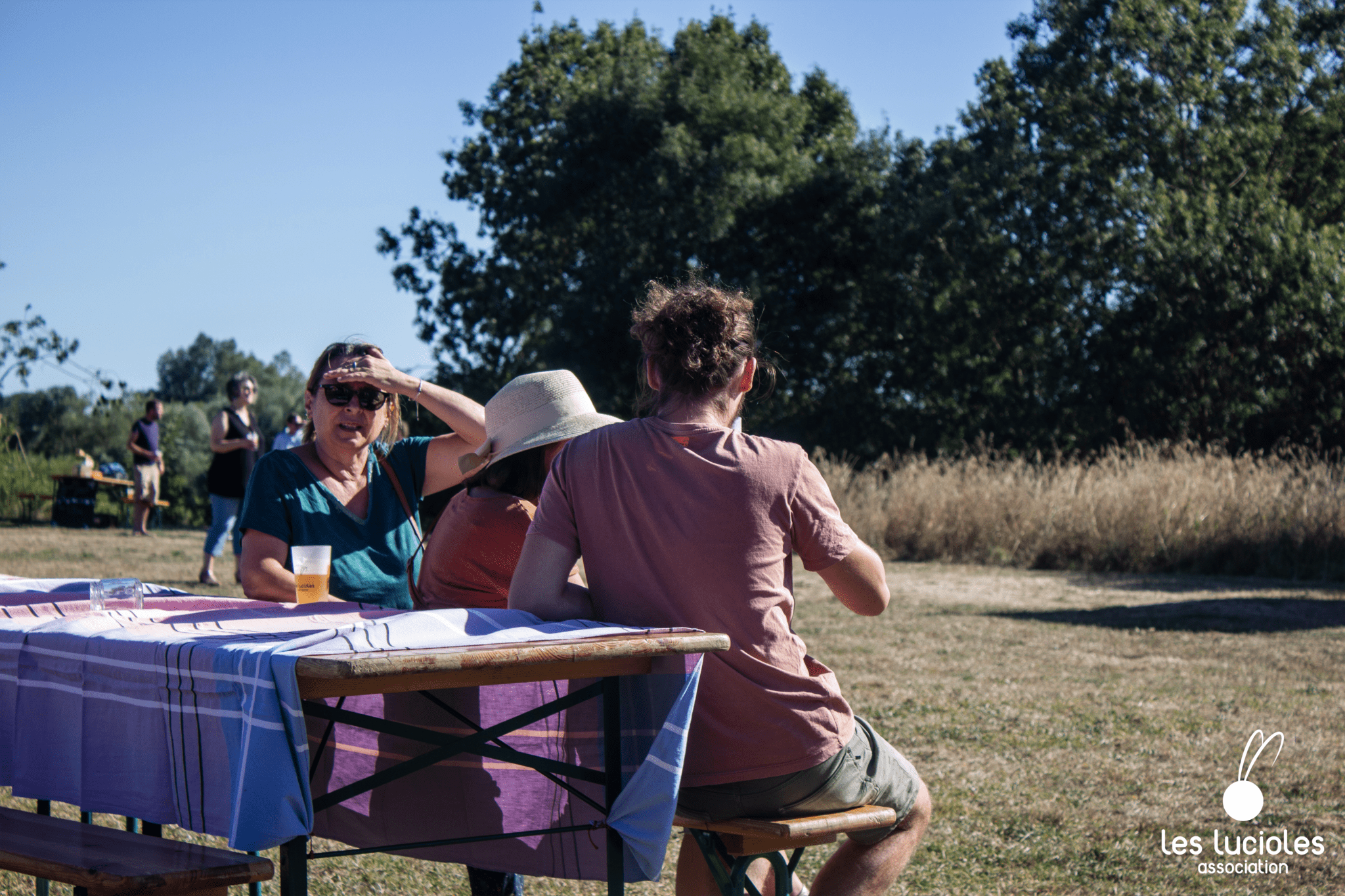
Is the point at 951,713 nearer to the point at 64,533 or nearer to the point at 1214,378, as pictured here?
the point at 64,533

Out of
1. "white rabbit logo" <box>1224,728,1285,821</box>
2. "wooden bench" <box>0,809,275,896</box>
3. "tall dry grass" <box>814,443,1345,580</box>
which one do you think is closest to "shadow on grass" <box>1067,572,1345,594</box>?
"tall dry grass" <box>814,443,1345,580</box>

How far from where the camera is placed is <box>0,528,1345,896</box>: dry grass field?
3725mm

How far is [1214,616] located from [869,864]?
814 cm

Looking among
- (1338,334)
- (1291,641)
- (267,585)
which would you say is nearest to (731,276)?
(1338,334)

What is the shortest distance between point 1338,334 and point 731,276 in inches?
481

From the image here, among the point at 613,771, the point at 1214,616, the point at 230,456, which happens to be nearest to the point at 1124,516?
the point at 1214,616

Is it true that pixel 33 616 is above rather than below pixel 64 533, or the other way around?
above

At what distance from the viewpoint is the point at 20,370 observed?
76.8 ft

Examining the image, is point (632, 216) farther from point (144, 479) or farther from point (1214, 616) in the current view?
point (1214, 616)

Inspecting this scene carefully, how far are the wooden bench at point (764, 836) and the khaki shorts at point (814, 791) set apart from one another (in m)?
0.02

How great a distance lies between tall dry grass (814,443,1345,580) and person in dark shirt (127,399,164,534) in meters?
10.1

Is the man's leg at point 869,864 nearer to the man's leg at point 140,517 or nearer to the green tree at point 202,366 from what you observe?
the man's leg at point 140,517

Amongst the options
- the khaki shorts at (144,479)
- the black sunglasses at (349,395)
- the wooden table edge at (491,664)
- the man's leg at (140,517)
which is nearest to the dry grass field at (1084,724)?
the black sunglasses at (349,395)

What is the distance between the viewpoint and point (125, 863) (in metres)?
1.88
